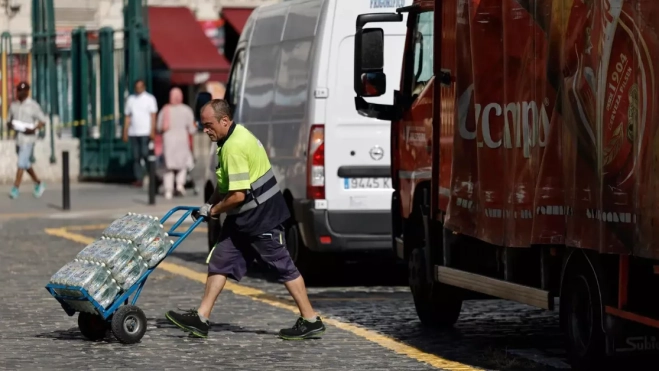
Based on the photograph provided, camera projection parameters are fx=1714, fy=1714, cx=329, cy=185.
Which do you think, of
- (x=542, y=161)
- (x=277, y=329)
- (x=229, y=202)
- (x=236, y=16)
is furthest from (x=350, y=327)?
(x=236, y=16)

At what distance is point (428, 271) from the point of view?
10.6 meters

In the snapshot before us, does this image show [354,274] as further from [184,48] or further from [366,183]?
[184,48]

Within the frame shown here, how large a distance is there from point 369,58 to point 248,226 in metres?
1.41

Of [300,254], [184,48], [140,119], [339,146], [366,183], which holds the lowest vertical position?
[300,254]

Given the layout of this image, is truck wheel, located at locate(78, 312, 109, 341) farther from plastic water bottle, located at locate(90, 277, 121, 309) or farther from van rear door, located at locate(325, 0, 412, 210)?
van rear door, located at locate(325, 0, 412, 210)

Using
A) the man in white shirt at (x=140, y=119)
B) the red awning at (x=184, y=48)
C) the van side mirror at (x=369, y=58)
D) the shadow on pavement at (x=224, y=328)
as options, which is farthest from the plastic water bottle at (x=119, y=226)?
the red awning at (x=184, y=48)

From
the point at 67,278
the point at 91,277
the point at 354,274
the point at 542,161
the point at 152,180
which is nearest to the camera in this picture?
the point at 542,161

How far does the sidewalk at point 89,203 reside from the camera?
21873 mm

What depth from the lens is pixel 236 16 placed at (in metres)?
37.7

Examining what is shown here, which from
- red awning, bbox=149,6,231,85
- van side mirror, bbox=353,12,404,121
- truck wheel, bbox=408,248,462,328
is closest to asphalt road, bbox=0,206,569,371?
truck wheel, bbox=408,248,462,328

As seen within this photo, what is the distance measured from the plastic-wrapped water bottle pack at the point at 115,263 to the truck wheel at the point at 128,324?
10 cm

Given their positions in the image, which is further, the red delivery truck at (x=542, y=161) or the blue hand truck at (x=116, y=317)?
the blue hand truck at (x=116, y=317)

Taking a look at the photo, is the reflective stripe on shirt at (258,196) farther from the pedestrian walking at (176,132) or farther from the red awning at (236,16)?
the red awning at (236,16)

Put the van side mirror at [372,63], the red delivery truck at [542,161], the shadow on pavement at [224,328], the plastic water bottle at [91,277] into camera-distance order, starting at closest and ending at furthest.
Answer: the red delivery truck at [542,161]
the plastic water bottle at [91,277]
the shadow on pavement at [224,328]
the van side mirror at [372,63]
